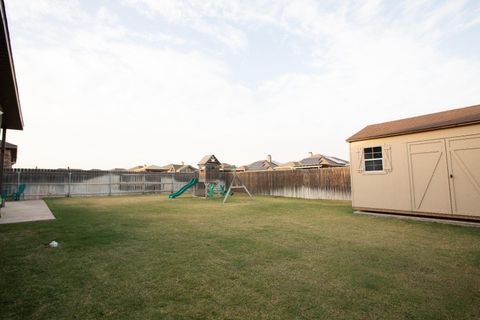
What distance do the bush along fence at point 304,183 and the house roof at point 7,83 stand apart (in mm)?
15052

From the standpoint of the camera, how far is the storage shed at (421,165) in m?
6.70

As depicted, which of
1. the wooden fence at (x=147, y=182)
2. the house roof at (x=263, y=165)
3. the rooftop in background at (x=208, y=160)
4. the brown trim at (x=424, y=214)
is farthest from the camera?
the house roof at (x=263, y=165)

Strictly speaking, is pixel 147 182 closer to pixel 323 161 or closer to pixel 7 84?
pixel 7 84

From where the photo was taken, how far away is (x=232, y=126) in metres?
24.5

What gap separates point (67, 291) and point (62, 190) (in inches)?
719

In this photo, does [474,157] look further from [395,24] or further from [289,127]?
[289,127]

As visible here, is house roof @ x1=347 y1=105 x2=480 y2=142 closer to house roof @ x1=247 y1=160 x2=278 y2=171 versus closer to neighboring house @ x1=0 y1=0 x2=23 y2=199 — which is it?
neighboring house @ x1=0 y1=0 x2=23 y2=199

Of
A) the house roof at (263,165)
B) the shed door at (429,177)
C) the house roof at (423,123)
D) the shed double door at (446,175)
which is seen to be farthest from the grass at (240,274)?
the house roof at (263,165)

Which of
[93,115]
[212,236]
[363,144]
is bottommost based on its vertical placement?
[212,236]

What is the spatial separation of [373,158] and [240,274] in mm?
8086

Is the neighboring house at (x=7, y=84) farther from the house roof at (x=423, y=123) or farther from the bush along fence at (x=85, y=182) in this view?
the house roof at (x=423, y=123)

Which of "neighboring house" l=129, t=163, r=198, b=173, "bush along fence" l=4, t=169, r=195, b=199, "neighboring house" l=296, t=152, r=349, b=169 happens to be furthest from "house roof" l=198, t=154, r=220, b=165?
"neighboring house" l=129, t=163, r=198, b=173

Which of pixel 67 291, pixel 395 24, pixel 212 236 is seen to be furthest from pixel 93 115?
pixel 395 24

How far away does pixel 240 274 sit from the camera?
10.4 feet
